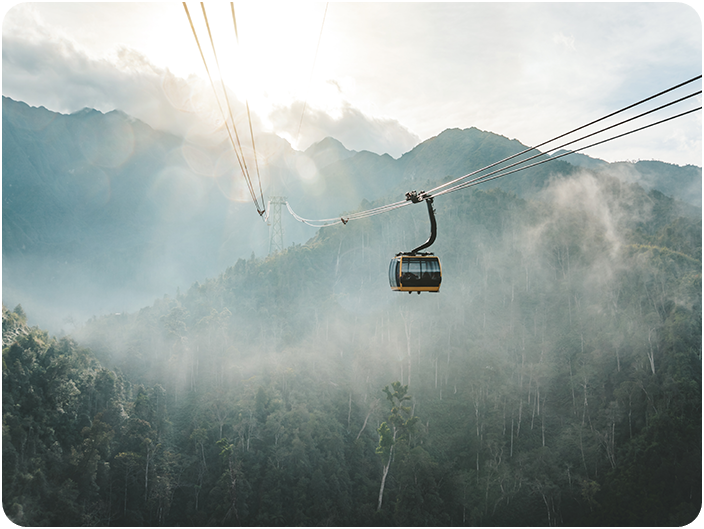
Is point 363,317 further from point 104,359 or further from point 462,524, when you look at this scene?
Result: point 104,359

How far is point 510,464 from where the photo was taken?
54.1 meters

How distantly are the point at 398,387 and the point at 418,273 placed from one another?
4282 cm

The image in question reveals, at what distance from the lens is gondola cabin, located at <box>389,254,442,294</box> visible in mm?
11414

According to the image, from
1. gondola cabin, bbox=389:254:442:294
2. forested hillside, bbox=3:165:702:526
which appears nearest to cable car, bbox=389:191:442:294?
gondola cabin, bbox=389:254:442:294

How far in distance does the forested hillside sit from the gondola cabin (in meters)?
40.7

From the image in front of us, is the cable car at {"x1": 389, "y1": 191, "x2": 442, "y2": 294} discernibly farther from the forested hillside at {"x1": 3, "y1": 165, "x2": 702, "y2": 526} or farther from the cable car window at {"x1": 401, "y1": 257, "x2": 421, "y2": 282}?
the forested hillside at {"x1": 3, "y1": 165, "x2": 702, "y2": 526}

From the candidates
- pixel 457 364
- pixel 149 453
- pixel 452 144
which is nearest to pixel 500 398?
pixel 457 364

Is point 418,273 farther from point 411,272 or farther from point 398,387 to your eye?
point 398,387

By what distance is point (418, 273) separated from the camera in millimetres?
11438

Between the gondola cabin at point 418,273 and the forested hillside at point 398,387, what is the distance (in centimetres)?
4072

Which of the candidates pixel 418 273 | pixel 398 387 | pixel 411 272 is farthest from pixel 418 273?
pixel 398 387

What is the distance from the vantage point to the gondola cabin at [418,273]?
11414 millimetres

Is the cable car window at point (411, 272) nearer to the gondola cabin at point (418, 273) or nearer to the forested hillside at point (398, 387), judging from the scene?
the gondola cabin at point (418, 273)

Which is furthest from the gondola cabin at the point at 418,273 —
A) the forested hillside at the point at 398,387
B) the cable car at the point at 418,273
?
the forested hillside at the point at 398,387
